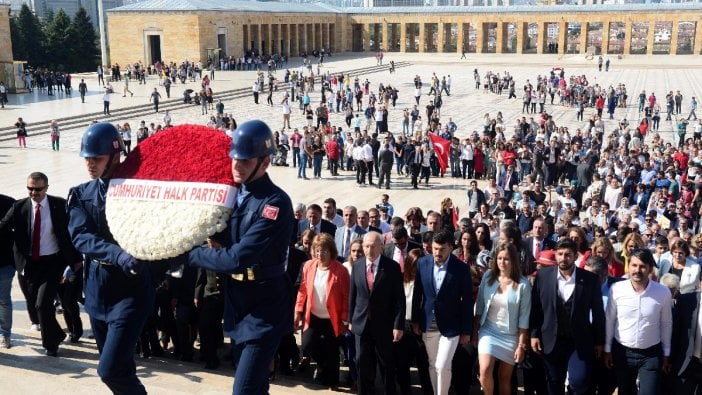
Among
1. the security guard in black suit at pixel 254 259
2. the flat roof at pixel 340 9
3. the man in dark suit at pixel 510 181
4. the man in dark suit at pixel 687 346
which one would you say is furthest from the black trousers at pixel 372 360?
the flat roof at pixel 340 9

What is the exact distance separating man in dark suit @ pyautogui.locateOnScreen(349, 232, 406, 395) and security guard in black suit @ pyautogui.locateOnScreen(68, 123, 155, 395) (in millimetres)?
1878

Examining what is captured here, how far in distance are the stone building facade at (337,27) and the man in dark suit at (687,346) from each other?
5164cm

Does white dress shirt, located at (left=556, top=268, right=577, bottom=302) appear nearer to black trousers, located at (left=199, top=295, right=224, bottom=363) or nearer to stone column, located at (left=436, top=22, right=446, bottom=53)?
black trousers, located at (left=199, top=295, right=224, bottom=363)

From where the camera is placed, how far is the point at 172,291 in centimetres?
577

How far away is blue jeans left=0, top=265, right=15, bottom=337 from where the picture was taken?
210 inches

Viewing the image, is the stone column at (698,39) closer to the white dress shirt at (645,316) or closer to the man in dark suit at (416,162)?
the man in dark suit at (416,162)

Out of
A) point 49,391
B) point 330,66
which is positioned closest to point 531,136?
point 49,391

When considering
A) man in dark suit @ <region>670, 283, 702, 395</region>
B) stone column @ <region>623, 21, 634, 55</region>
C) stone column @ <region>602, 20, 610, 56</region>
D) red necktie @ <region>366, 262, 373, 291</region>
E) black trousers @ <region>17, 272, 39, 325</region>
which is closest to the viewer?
man in dark suit @ <region>670, 283, 702, 395</region>

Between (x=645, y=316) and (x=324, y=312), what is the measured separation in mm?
2366

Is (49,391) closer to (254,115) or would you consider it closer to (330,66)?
(254,115)

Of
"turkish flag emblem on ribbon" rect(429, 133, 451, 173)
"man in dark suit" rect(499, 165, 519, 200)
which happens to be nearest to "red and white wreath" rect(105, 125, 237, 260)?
"man in dark suit" rect(499, 165, 519, 200)

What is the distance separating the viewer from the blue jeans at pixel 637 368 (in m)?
4.56

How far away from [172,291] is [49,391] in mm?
1587

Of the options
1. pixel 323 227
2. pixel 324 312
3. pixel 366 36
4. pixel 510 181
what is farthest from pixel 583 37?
pixel 324 312
